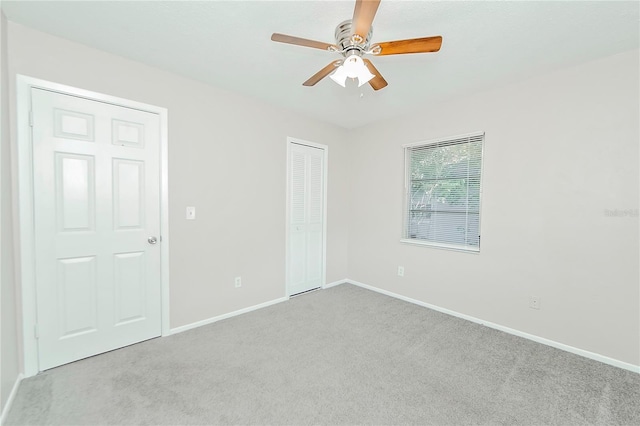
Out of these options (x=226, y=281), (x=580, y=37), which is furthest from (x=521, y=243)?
(x=226, y=281)

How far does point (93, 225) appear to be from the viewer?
2209 millimetres

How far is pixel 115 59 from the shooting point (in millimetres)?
2260

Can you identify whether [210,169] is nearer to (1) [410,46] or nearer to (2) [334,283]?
(1) [410,46]

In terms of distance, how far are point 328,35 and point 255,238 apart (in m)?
2.19

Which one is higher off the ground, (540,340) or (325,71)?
(325,71)

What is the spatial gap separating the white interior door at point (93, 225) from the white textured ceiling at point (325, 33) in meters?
0.55

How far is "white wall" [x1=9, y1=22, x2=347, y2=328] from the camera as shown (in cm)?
212

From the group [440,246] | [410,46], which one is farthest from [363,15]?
[440,246]

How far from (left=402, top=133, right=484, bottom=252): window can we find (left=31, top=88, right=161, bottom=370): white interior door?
291 centimetres

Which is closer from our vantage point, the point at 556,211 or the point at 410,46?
the point at 410,46

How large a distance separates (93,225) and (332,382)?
7.28 ft

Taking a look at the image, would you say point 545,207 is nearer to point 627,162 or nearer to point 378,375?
point 627,162

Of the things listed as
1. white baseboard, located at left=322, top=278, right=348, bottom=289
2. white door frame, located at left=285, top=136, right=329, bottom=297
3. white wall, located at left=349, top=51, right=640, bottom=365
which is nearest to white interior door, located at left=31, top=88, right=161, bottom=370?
white door frame, located at left=285, top=136, right=329, bottom=297

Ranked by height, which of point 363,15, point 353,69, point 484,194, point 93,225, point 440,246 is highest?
point 363,15
